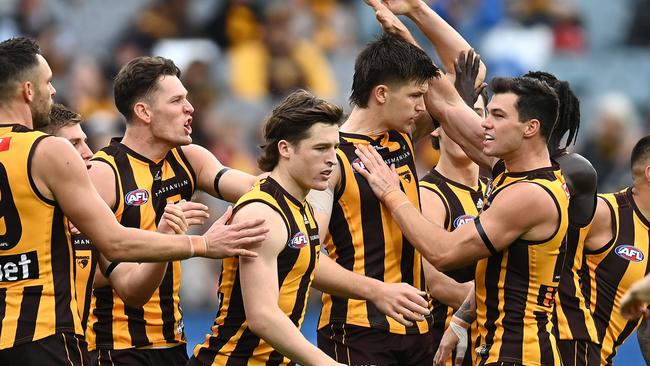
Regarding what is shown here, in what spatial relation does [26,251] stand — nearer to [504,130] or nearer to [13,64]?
[13,64]

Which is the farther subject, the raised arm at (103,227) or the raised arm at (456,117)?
the raised arm at (456,117)

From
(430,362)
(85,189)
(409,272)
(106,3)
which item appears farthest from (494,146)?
(106,3)

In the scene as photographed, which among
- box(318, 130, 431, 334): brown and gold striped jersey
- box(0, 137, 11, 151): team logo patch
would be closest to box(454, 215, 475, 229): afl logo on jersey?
box(318, 130, 431, 334): brown and gold striped jersey

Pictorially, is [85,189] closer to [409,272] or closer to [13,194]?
[13,194]

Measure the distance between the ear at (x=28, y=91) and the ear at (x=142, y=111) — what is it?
1.26 meters

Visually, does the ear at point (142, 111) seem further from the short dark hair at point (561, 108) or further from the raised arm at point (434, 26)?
the short dark hair at point (561, 108)

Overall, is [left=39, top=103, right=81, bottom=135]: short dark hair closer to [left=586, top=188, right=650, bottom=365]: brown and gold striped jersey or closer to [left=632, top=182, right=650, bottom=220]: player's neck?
[left=586, top=188, right=650, bottom=365]: brown and gold striped jersey

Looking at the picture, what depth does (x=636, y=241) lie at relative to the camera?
7.86m

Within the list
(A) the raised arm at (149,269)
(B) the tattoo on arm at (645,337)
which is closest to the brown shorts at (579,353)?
(B) the tattoo on arm at (645,337)

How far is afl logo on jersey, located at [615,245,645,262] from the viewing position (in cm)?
783

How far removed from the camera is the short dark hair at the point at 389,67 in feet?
24.8

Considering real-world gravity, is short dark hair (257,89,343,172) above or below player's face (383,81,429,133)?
below

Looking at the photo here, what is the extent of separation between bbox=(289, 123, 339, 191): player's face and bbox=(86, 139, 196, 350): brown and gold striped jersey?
4.13 feet

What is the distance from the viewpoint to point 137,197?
294 inches
